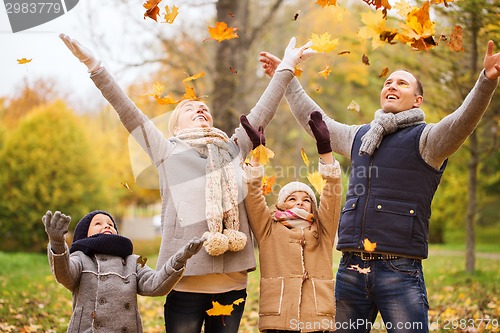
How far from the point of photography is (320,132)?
325 centimetres

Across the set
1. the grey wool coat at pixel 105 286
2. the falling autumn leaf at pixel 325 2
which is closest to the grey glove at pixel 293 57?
the falling autumn leaf at pixel 325 2

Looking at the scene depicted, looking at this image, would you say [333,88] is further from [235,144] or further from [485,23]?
[235,144]

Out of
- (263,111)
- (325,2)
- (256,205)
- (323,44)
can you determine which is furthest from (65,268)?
(325,2)

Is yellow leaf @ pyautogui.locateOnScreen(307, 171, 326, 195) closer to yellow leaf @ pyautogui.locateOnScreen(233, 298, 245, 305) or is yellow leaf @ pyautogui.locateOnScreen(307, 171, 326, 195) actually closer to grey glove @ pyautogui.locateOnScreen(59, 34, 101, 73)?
yellow leaf @ pyautogui.locateOnScreen(233, 298, 245, 305)

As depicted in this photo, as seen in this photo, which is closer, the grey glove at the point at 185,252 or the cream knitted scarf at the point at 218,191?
the grey glove at the point at 185,252

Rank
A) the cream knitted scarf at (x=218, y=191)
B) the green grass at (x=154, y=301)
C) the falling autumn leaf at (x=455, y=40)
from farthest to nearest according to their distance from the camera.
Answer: the green grass at (x=154, y=301), the falling autumn leaf at (x=455, y=40), the cream knitted scarf at (x=218, y=191)

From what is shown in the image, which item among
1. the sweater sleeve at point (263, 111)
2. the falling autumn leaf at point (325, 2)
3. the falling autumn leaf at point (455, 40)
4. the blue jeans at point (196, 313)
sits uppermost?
the falling autumn leaf at point (325, 2)

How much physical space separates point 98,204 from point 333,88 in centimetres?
1041

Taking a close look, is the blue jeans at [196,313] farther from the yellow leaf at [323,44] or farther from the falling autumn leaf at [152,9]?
the falling autumn leaf at [152,9]

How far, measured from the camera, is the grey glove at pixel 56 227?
2.94 meters

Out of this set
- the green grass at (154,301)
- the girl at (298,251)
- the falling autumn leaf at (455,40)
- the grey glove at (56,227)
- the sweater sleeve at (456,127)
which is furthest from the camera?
the green grass at (154,301)

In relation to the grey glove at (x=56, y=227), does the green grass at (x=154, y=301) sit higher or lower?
lower

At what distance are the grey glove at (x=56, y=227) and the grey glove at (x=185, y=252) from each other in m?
0.55

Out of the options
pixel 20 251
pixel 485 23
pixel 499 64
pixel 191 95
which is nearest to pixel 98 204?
pixel 20 251
